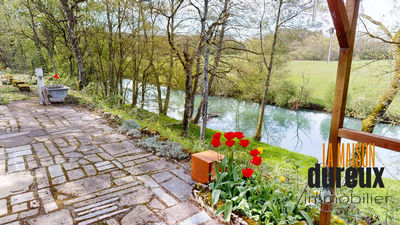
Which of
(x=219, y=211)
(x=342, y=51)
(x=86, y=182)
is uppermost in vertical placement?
(x=342, y=51)

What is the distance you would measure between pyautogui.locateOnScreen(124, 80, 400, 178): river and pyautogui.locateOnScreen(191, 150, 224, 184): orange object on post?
838 centimetres

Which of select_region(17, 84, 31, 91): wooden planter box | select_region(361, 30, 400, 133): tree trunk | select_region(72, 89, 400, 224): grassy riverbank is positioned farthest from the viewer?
select_region(17, 84, 31, 91): wooden planter box

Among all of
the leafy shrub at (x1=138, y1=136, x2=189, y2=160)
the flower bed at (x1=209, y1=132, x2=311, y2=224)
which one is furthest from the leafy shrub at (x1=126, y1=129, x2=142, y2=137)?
the flower bed at (x1=209, y1=132, x2=311, y2=224)

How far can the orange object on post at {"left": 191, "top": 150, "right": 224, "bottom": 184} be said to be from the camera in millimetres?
2471

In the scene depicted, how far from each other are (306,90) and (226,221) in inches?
655

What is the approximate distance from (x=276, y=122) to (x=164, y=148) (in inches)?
489

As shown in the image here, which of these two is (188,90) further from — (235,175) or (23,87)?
(23,87)

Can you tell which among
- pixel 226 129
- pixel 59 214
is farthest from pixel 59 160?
pixel 226 129

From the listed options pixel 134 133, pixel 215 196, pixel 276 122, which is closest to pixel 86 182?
pixel 215 196

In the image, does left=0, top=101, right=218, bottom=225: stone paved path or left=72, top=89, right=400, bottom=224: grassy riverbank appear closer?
left=0, top=101, right=218, bottom=225: stone paved path

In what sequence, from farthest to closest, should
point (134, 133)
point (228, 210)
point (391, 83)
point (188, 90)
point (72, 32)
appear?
1. point (72, 32)
2. point (188, 90)
3. point (391, 83)
4. point (134, 133)
5. point (228, 210)

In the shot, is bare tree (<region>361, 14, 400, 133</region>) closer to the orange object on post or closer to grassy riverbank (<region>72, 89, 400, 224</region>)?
grassy riverbank (<region>72, 89, 400, 224</region>)

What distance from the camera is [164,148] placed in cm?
361

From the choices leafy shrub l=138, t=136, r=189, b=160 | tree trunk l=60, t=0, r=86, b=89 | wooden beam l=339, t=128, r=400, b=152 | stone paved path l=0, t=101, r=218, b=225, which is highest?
tree trunk l=60, t=0, r=86, b=89
